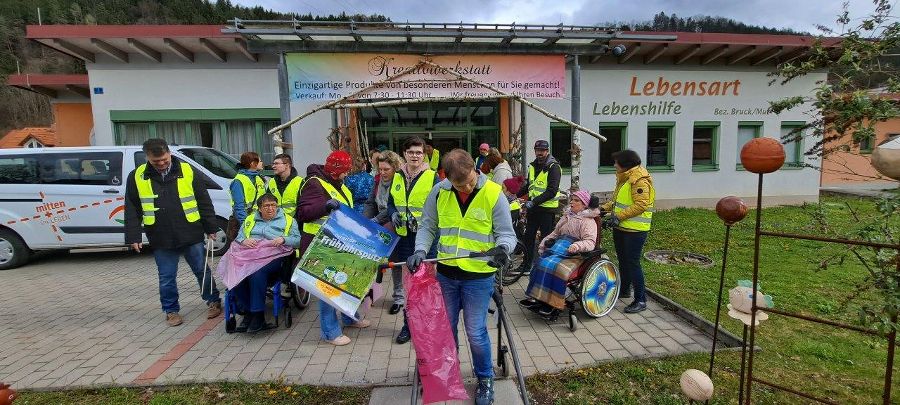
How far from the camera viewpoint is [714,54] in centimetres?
1105

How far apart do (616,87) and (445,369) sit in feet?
33.7

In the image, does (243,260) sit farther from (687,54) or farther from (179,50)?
(687,54)

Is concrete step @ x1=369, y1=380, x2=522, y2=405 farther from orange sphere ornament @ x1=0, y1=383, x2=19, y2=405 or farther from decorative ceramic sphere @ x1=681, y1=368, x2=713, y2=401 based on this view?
orange sphere ornament @ x1=0, y1=383, x2=19, y2=405

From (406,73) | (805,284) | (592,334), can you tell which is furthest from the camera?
(406,73)

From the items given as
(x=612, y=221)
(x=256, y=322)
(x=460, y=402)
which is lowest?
(x=460, y=402)

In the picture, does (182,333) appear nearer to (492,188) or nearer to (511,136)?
(492,188)

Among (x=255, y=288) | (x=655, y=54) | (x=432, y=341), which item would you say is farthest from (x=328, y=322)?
(x=655, y=54)

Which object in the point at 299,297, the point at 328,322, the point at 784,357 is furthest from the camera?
the point at 299,297

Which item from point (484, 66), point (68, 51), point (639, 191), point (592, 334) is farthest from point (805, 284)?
point (68, 51)

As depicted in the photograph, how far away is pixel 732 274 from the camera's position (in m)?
5.96

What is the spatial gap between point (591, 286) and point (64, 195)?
27.1 feet

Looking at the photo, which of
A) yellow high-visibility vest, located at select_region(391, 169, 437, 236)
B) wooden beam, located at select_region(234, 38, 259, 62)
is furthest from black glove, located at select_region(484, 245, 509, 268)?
wooden beam, located at select_region(234, 38, 259, 62)

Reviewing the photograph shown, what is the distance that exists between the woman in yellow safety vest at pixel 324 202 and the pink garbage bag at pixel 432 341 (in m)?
1.48

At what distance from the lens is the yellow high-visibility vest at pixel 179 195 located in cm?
428
